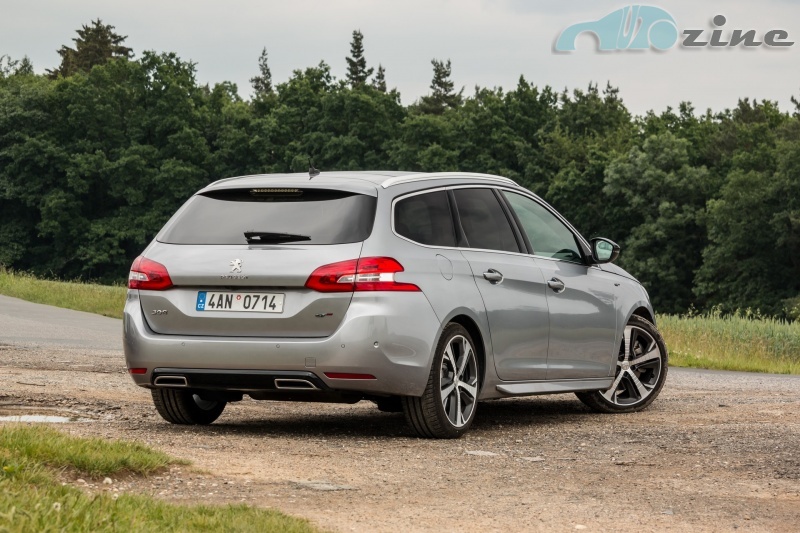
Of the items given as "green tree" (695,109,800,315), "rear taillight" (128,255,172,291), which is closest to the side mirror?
"rear taillight" (128,255,172,291)

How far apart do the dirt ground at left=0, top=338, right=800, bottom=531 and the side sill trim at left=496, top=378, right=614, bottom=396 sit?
28 cm

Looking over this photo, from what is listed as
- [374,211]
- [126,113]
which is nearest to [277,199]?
[374,211]

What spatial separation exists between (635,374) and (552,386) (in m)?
1.53

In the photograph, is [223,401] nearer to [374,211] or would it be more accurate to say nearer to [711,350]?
[374,211]

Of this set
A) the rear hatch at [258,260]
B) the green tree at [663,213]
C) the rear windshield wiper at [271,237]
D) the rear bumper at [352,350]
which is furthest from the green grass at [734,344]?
the green tree at [663,213]

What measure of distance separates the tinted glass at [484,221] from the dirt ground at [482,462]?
4.41 ft

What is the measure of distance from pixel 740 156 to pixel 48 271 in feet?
144

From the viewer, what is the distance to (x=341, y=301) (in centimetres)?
800

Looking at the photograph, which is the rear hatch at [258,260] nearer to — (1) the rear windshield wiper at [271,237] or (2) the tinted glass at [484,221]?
(1) the rear windshield wiper at [271,237]

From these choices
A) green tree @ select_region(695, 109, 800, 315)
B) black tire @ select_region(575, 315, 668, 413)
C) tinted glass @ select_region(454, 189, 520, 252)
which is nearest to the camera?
tinted glass @ select_region(454, 189, 520, 252)

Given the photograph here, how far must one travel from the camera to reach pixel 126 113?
3585 inches

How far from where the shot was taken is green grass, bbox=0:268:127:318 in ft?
97.7

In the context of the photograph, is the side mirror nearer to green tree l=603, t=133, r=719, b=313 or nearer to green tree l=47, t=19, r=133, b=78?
green tree l=603, t=133, r=719, b=313

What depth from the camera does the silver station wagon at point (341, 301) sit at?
8.04m
